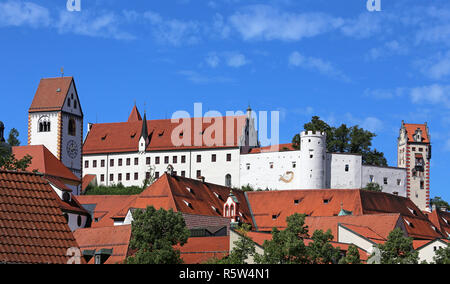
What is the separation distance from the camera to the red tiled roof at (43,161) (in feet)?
320

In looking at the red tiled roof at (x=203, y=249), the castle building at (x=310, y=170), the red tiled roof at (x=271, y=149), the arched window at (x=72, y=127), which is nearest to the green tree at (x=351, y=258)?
the red tiled roof at (x=203, y=249)

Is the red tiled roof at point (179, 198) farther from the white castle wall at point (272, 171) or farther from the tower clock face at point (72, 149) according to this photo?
the tower clock face at point (72, 149)

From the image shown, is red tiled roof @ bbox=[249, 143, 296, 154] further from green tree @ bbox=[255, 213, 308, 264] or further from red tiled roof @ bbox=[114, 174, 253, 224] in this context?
green tree @ bbox=[255, 213, 308, 264]

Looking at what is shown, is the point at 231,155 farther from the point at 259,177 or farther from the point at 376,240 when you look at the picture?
the point at 376,240

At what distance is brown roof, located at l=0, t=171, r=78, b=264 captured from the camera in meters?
21.5

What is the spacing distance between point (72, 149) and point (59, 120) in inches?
151

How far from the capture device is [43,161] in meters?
97.9

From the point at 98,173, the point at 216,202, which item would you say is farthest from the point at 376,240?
the point at 98,173

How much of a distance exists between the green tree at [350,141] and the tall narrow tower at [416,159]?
5364 mm

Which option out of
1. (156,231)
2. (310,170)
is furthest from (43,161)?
(156,231)

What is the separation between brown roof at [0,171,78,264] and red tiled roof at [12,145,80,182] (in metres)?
74.4

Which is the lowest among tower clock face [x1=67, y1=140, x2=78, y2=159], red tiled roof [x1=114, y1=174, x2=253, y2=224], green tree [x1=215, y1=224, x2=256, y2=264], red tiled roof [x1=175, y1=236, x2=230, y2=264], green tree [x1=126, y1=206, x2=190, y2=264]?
red tiled roof [x1=175, y1=236, x2=230, y2=264]

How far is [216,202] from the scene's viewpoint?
287 ft

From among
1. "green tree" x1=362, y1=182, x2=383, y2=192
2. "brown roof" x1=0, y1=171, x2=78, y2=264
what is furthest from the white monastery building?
"brown roof" x1=0, y1=171, x2=78, y2=264
